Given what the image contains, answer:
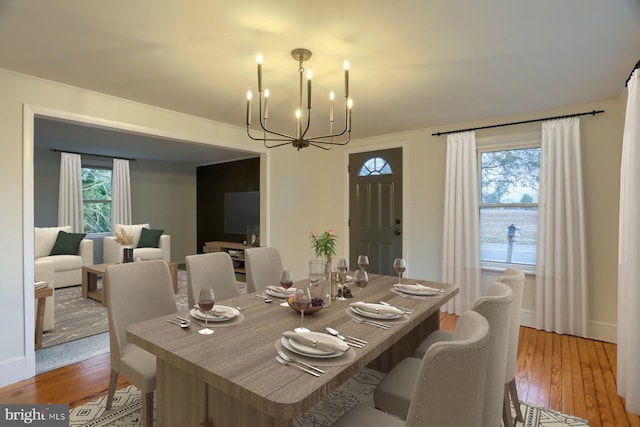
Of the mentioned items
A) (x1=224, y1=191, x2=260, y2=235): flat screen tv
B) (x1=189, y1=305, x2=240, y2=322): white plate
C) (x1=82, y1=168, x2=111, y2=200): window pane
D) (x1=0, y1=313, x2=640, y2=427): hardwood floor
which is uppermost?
(x1=82, y1=168, x2=111, y2=200): window pane

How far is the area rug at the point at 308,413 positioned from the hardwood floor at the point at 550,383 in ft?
0.37

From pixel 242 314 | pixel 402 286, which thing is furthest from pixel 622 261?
pixel 242 314

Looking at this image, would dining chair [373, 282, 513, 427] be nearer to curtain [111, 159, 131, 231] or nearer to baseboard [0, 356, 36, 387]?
baseboard [0, 356, 36, 387]

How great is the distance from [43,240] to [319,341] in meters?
5.89

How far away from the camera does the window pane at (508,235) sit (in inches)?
149

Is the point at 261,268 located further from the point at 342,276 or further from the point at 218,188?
the point at 218,188

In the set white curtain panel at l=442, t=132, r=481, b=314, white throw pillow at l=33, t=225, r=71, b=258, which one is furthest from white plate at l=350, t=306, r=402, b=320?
white throw pillow at l=33, t=225, r=71, b=258

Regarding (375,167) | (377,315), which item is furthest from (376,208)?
(377,315)

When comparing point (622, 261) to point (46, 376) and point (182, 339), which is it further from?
point (46, 376)

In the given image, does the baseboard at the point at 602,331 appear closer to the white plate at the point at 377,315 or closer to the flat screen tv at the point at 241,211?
the white plate at the point at 377,315

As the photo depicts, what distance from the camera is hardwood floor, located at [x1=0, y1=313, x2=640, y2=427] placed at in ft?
7.18

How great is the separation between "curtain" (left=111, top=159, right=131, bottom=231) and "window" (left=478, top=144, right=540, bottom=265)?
6498 millimetres

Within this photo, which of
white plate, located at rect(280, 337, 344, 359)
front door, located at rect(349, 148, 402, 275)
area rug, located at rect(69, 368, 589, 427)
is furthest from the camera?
front door, located at rect(349, 148, 402, 275)

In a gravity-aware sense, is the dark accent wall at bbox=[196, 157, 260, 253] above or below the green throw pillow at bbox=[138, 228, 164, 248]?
above
